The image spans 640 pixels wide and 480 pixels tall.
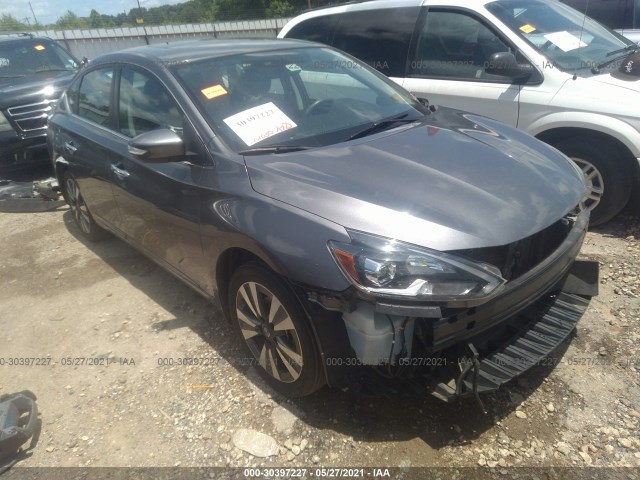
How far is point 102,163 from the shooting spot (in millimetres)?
3342

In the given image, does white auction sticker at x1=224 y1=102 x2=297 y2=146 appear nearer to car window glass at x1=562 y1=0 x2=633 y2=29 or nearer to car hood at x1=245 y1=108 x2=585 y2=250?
car hood at x1=245 y1=108 x2=585 y2=250

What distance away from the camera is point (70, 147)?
12.6ft

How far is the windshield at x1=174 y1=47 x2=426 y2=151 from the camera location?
249 cm

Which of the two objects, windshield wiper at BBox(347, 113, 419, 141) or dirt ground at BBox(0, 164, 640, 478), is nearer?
dirt ground at BBox(0, 164, 640, 478)

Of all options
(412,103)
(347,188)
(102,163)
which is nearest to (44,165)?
(102,163)

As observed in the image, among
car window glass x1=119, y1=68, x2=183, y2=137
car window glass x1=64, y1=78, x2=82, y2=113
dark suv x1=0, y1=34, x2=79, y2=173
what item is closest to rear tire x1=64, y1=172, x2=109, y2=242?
car window glass x1=64, y1=78, x2=82, y2=113

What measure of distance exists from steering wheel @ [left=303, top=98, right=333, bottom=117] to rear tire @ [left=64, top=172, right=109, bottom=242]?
94.7 inches

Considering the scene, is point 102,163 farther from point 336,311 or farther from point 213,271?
point 336,311

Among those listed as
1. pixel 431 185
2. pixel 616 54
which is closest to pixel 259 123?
pixel 431 185

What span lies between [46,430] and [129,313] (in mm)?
1022

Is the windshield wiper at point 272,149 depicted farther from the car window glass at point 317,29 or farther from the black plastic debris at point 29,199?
the black plastic debris at point 29,199

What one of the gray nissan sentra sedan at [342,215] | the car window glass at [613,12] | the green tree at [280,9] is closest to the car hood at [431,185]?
the gray nissan sentra sedan at [342,215]

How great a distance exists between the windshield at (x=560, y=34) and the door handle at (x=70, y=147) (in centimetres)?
361

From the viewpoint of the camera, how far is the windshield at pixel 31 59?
6949 millimetres
